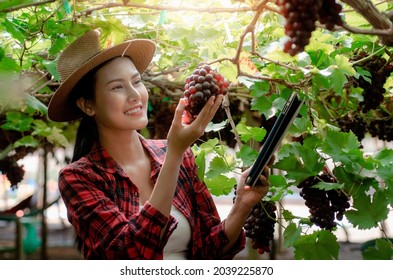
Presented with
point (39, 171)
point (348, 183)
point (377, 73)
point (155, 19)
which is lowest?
point (348, 183)

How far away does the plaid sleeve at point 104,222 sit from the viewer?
126cm

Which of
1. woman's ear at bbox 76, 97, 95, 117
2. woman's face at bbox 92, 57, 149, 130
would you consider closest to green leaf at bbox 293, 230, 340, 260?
woman's face at bbox 92, 57, 149, 130

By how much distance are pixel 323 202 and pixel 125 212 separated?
44 centimetres

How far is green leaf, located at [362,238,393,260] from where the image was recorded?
1393mm

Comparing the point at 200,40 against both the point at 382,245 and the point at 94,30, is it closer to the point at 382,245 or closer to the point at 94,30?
the point at 94,30

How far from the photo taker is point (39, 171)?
5227 millimetres

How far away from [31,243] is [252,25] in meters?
4.77

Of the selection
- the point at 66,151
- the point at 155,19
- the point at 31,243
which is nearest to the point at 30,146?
the point at 66,151

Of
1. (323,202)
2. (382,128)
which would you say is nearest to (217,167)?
(323,202)

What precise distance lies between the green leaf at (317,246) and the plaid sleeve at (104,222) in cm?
33

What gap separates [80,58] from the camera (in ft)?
4.88

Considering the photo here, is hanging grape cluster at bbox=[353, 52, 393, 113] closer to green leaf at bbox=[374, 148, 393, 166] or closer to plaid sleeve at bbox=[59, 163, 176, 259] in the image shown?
green leaf at bbox=[374, 148, 393, 166]

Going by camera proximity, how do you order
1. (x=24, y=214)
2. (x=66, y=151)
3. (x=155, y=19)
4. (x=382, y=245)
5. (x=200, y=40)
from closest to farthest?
1. (x=382, y=245)
2. (x=200, y=40)
3. (x=155, y=19)
4. (x=66, y=151)
5. (x=24, y=214)

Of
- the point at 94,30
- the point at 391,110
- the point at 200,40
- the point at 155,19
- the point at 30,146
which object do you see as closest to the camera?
the point at 94,30
